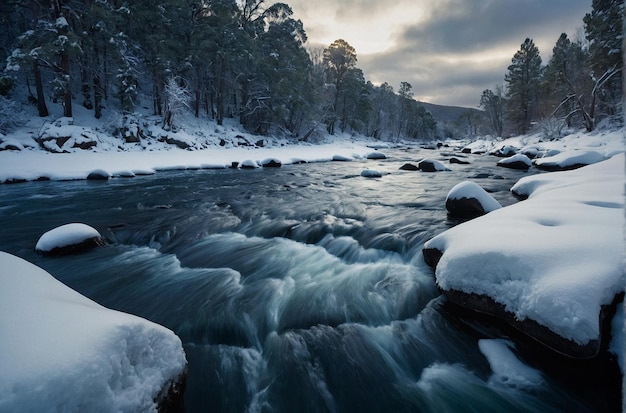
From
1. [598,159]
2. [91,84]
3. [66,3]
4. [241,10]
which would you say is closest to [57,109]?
[91,84]

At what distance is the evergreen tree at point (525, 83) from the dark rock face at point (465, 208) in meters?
43.2

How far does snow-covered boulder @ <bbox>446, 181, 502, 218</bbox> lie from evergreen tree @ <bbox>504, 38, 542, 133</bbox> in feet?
142

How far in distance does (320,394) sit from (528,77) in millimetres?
51489

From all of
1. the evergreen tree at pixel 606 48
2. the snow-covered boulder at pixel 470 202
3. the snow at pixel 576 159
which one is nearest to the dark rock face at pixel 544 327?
the snow-covered boulder at pixel 470 202

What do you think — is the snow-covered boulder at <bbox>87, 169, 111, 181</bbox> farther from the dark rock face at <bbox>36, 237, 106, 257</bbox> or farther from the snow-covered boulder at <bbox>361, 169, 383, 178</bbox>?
the snow-covered boulder at <bbox>361, 169, 383, 178</bbox>

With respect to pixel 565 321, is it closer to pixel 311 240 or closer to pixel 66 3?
pixel 311 240

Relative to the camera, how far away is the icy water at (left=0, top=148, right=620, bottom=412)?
2.42 metres

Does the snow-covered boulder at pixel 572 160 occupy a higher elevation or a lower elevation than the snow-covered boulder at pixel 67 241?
higher

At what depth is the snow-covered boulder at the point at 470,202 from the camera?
6.16 metres

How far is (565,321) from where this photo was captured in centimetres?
226

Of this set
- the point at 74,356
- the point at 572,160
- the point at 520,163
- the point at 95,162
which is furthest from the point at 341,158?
the point at 74,356

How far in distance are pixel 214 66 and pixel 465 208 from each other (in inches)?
1201

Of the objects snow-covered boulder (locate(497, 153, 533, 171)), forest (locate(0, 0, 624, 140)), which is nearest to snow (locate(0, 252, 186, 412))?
snow-covered boulder (locate(497, 153, 533, 171))

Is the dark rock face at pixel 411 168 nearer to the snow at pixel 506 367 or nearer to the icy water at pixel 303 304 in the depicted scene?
the icy water at pixel 303 304
